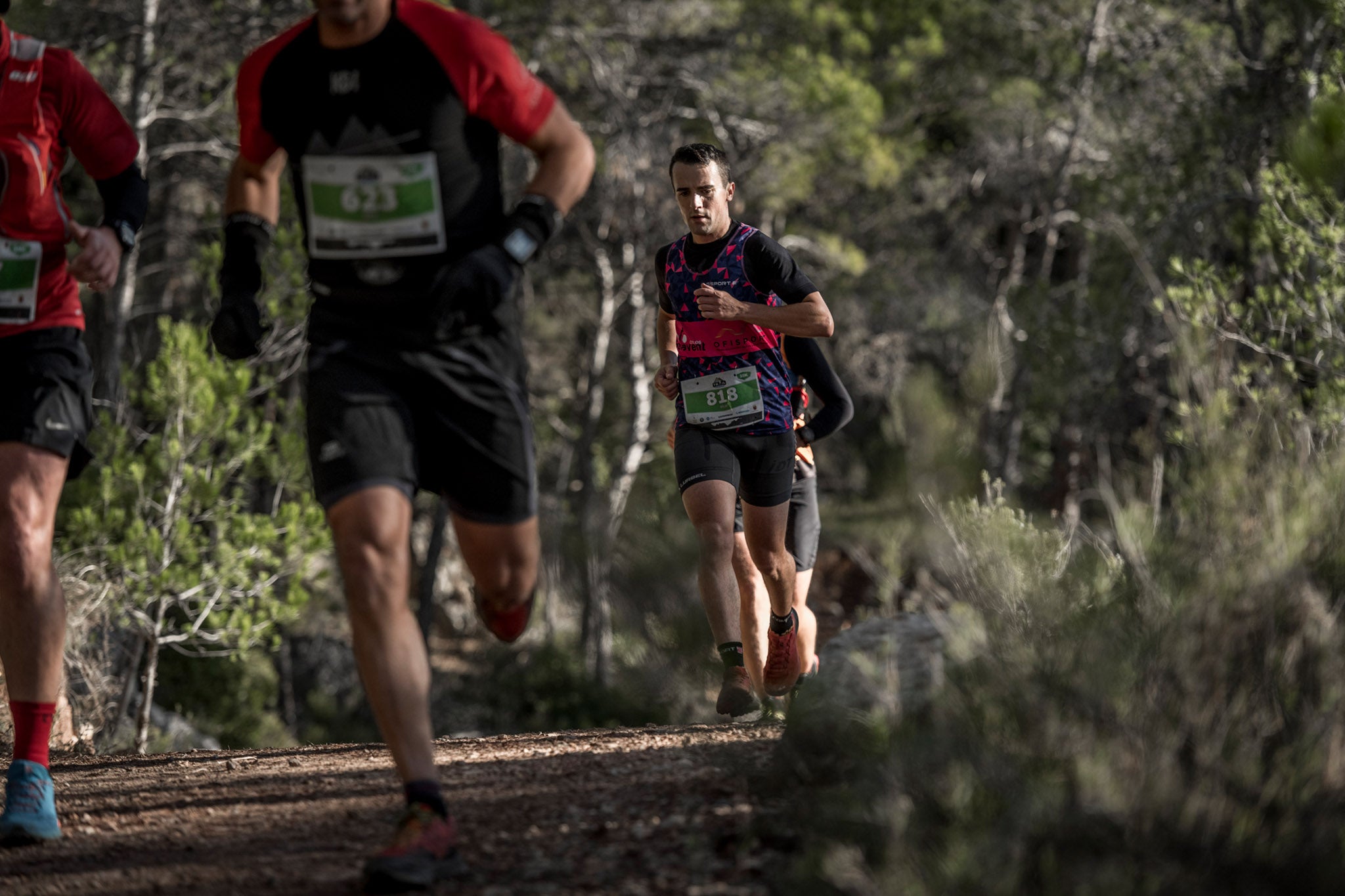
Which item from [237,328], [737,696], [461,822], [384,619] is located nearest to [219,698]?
[737,696]

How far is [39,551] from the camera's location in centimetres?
364

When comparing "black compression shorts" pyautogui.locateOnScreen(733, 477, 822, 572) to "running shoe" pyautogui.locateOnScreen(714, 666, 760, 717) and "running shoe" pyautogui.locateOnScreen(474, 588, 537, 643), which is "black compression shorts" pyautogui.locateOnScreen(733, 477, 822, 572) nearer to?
"running shoe" pyautogui.locateOnScreen(714, 666, 760, 717)

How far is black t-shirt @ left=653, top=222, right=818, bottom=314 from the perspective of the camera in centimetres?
511

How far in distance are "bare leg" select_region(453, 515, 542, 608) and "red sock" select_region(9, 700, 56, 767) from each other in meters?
1.24

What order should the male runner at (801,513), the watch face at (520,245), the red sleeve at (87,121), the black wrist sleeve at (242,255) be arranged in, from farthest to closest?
the male runner at (801,513)
the red sleeve at (87,121)
the black wrist sleeve at (242,255)
the watch face at (520,245)

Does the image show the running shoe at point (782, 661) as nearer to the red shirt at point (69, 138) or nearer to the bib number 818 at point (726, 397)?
the bib number 818 at point (726, 397)

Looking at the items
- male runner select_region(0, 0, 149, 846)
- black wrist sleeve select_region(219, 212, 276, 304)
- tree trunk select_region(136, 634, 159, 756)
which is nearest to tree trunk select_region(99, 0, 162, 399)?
tree trunk select_region(136, 634, 159, 756)

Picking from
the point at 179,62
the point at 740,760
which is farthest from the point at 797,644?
the point at 179,62

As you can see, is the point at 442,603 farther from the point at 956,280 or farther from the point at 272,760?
the point at 272,760

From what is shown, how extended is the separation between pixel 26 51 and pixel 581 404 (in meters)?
18.4

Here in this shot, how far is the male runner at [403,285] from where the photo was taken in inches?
122

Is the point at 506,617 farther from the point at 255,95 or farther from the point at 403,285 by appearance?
the point at 255,95

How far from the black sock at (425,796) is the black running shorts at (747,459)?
2143mm

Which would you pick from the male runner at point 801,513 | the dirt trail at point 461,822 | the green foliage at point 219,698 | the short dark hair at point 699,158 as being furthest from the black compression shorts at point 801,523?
the green foliage at point 219,698
